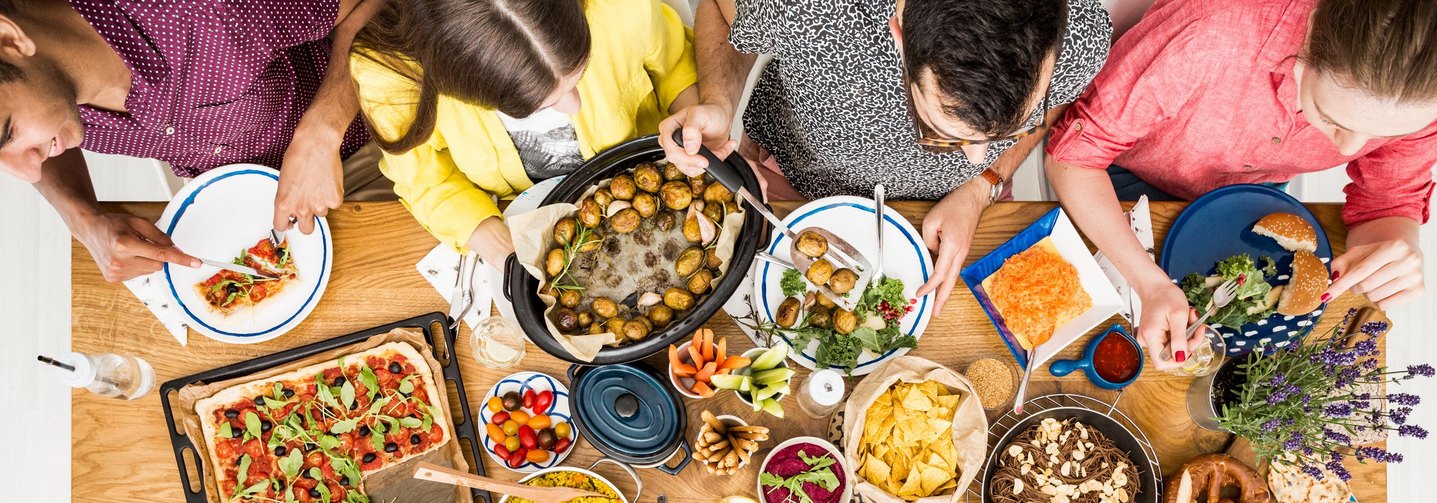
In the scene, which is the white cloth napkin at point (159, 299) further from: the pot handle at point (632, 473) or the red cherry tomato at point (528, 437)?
the pot handle at point (632, 473)

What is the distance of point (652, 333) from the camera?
1452 millimetres

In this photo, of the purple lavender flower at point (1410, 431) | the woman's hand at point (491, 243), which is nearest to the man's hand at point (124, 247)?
the woman's hand at point (491, 243)

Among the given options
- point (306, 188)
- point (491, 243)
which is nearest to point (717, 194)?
point (491, 243)

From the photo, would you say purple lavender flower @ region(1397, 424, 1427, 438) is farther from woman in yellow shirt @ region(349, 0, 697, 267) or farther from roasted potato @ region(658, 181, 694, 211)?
woman in yellow shirt @ region(349, 0, 697, 267)

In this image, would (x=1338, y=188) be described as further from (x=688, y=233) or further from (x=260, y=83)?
(x=260, y=83)

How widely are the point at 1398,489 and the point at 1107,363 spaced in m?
2.07

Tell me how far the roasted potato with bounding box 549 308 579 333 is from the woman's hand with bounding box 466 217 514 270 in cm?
19

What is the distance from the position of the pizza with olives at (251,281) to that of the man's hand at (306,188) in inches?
3.0

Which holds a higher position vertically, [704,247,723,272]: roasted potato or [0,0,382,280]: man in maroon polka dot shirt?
[0,0,382,280]: man in maroon polka dot shirt

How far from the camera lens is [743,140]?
86.0 inches

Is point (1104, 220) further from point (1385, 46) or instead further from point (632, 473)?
point (632, 473)

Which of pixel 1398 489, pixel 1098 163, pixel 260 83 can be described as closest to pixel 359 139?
pixel 260 83

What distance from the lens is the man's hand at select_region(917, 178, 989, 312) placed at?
1.54 metres

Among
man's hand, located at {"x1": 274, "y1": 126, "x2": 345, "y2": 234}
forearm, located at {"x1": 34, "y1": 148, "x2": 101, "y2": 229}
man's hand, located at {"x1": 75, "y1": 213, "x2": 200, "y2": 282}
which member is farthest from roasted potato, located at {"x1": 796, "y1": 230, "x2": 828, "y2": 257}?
forearm, located at {"x1": 34, "y1": 148, "x2": 101, "y2": 229}
